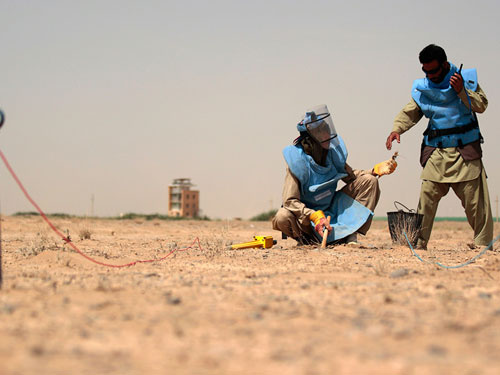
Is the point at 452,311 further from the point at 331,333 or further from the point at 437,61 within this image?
the point at 437,61

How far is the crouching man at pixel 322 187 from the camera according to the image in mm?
6609

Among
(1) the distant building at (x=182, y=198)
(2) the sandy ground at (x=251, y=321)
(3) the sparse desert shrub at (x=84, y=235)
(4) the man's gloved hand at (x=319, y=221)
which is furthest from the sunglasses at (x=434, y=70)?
(1) the distant building at (x=182, y=198)

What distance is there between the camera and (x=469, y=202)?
672 centimetres

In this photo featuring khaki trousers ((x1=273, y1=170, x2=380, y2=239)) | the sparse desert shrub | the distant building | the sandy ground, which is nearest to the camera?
the sandy ground

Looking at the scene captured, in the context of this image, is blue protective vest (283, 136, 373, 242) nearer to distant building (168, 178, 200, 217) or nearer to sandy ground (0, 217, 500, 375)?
sandy ground (0, 217, 500, 375)

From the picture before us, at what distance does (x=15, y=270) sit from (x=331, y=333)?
3304 millimetres

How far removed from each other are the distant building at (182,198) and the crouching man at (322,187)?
4003 centimetres

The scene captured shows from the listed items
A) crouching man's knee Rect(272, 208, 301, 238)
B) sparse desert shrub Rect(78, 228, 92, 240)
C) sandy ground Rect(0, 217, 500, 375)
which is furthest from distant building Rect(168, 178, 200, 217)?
sandy ground Rect(0, 217, 500, 375)

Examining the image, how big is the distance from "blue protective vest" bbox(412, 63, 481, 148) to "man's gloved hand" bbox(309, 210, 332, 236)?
1.68 meters

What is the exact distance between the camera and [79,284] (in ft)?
12.9

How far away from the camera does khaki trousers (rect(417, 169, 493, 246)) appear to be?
263 inches

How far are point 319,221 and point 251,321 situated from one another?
3691 mm

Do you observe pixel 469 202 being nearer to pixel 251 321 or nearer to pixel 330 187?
pixel 330 187

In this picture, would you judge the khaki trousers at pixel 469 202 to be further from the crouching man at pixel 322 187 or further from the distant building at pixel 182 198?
the distant building at pixel 182 198
